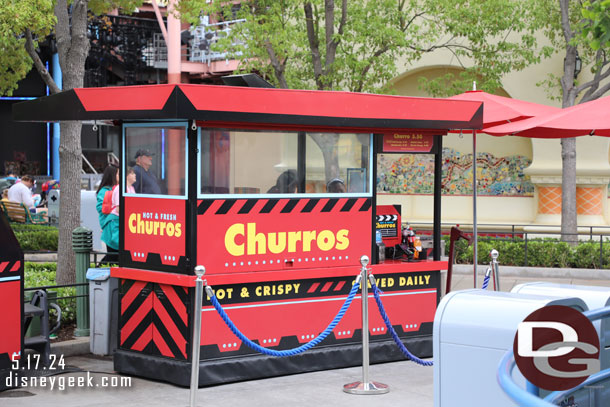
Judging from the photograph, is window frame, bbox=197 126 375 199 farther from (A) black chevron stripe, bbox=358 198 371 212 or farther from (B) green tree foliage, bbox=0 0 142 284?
(B) green tree foliage, bbox=0 0 142 284

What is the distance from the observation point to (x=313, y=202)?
865 cm

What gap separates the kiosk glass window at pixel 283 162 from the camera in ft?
26.7

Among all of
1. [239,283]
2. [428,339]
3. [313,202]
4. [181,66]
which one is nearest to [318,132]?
[313,202]

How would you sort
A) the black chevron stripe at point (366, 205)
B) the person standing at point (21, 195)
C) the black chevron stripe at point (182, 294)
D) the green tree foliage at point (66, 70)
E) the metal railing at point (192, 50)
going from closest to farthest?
1. the black chevron stripe at point (182, 294)
2. the black chevron stripe at point (366, 205)
3. the green tree foliage at point (66, 70)
4. the person standing at point (21, 195)
5. the metal railing at point (192, 50)

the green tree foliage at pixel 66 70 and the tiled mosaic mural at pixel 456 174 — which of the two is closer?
the green tree foliage at pixel 66 70

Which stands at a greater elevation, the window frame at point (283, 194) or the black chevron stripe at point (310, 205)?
the window frame at point (283, 194)

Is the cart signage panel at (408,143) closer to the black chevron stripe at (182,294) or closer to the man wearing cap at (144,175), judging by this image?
the man wearing cap at (144,175)

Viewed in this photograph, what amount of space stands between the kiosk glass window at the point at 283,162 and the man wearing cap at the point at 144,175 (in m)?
0.57

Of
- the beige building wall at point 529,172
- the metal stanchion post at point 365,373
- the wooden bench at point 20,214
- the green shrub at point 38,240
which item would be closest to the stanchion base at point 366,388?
the metal stanchion post at point 365,373

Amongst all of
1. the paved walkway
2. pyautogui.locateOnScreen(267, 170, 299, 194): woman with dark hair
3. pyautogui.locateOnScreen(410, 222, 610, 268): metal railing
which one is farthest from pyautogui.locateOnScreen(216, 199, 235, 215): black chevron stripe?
pyautogui.locateOnScreen(410, 222, 610, 268): metal railing

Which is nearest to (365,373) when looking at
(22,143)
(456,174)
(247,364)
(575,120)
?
(247,364)

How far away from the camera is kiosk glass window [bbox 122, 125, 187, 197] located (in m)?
8.05

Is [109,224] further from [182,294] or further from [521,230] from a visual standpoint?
[521,230]

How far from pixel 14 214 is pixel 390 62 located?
10.3 meters
